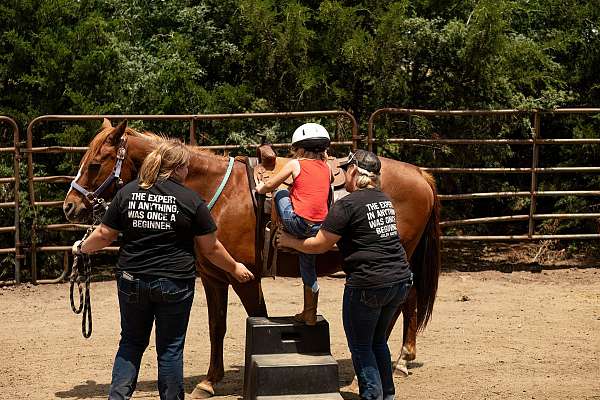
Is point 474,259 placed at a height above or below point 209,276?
below

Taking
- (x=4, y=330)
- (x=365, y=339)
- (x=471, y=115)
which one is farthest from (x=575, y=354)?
(x=4, y=330)

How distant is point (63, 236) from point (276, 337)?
17.1 feet

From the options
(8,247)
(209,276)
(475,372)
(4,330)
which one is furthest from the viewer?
(8,247)

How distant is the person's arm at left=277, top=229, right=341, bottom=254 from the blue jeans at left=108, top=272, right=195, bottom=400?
729 mm

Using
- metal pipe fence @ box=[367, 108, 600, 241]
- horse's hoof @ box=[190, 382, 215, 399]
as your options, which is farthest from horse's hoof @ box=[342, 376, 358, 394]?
metal pipe fence @ box=[367, 108, 600, 241]

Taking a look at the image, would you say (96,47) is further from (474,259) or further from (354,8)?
(474,259)

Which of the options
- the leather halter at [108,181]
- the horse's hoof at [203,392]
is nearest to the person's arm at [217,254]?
the horse's hoof at [203,392]

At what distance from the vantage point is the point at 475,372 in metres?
6.12

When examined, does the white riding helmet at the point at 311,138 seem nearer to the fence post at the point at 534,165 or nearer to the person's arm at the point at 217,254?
the person's arm at the point at 217,254

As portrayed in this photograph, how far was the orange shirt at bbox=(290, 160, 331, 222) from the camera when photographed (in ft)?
16.5

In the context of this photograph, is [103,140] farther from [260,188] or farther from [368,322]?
[368,322]

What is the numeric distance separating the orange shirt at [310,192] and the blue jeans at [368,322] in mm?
560

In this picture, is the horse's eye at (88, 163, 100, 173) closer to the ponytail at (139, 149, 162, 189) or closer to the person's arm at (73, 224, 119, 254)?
the person's arm at (73, 224, 119, 254)

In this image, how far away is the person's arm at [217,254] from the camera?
4480mm
